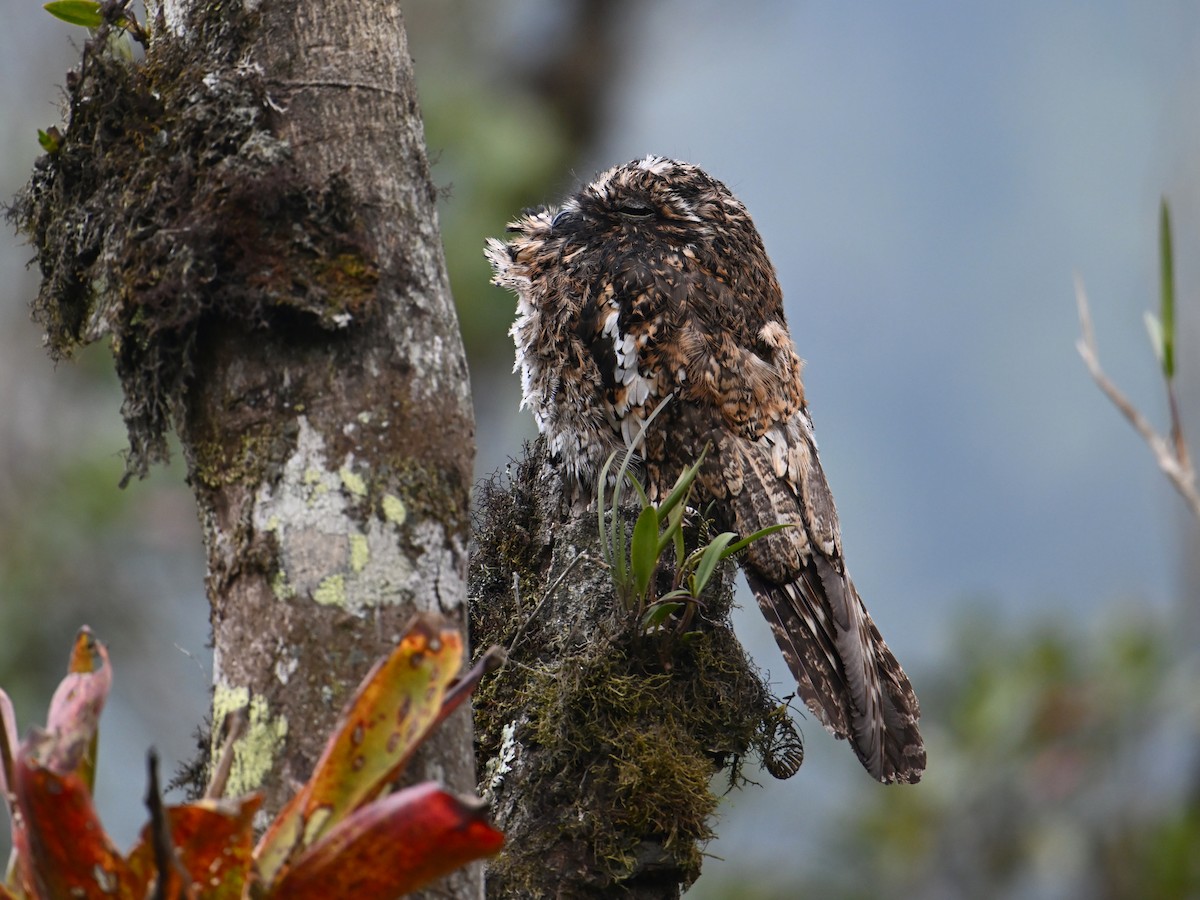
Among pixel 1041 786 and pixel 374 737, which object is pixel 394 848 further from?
pixel 1041 786

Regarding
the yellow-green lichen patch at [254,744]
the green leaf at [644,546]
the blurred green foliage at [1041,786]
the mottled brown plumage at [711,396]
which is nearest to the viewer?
the yellow-green lichen patch at [254,744]

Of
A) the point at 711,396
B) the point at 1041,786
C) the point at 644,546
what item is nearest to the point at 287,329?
the point at 644,546

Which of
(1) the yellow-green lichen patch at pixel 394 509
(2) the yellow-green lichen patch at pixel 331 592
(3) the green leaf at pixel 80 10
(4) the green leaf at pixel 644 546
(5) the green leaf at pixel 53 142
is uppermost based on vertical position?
(3) the green leaf at pixel 80 10

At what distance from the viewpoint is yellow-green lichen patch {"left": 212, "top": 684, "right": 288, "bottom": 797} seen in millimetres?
1604

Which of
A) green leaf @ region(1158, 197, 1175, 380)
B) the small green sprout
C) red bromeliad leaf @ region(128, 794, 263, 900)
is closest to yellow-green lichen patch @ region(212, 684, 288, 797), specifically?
red bromeliad leaf @ region(128, 794, 263, 900)

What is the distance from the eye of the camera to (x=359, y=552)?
5.43ft

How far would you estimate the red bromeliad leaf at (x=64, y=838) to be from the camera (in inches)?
50.2

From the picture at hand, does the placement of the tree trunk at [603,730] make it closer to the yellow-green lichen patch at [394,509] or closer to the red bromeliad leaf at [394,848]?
the yellow-green lichen patch at [394,509]

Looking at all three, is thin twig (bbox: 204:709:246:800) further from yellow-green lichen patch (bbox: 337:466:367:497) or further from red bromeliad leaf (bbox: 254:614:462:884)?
yellow-green lichen patch (bbox: 337:466:367:497)

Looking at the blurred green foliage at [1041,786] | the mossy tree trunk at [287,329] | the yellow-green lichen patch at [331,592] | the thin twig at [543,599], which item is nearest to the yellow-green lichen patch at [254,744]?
the mossy tree trunk at [287,329]

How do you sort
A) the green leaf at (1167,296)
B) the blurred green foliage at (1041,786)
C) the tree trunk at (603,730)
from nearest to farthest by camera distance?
the green leaf at (1167,296), the tree trunk at (603,730), the blurred green foliage at (1041,786)

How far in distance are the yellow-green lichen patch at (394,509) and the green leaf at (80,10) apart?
972mm

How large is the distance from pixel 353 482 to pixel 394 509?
0.06 m

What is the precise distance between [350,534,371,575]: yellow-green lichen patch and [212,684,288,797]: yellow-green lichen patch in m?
0.20
